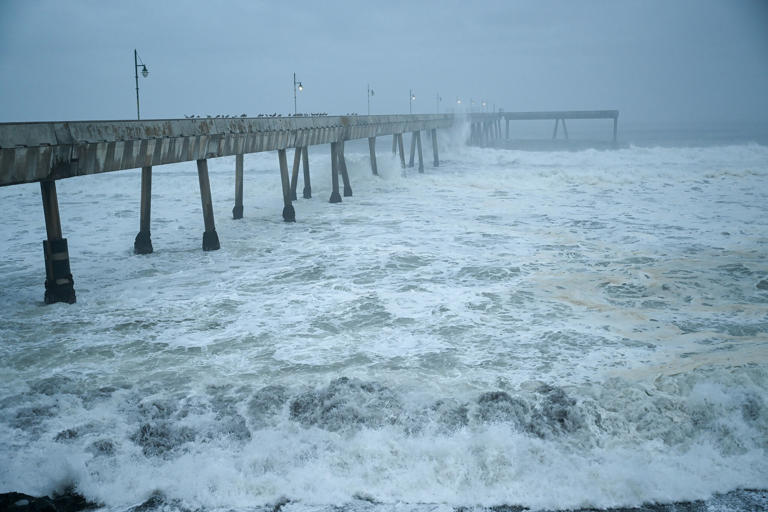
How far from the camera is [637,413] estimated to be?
7.35 meters

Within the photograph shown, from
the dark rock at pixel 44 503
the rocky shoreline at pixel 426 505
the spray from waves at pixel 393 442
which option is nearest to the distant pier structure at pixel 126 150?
the spray from waves at pixel 393 442

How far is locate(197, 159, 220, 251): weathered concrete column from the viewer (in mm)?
16922

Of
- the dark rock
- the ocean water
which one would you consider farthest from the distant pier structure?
the dark rock

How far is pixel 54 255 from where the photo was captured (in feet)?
37.9

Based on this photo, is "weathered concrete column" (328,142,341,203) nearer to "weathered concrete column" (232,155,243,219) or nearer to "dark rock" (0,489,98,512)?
"weathered concrete column" (232,155,243,219)

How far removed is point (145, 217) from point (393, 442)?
40.9 ft

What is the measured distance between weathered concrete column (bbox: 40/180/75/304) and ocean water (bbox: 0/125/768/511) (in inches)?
14.9

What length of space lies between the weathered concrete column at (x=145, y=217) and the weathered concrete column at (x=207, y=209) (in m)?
1.36

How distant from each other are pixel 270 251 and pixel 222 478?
1171 cm

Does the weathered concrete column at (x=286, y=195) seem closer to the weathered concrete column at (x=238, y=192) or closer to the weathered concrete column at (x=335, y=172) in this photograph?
the weathered concrete column at (x=238, y=192)

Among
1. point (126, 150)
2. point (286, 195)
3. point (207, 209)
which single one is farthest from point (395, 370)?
point (286, 195)

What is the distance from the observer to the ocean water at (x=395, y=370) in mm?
6219

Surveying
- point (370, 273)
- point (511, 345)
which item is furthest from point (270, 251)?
point (511, 345)

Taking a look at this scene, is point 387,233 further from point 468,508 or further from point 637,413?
point 468,508
